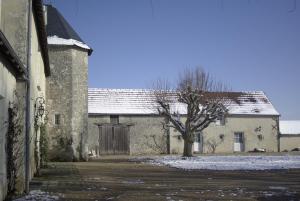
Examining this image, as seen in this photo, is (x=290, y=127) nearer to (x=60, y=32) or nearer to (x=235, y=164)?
(x=235, y=164)

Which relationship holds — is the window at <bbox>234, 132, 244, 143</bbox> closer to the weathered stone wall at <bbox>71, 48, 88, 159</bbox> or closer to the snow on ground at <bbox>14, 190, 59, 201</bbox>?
the weathered stone wall at <bbox>71, 48, 88, 159</bbox>

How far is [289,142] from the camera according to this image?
148ft

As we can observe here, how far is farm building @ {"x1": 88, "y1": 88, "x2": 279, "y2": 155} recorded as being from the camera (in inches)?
1503

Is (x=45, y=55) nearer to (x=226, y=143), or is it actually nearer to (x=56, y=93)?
(x=56, y=93)

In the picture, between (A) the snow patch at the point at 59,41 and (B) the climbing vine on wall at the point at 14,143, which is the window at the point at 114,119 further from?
(B) the climbing vine on wall at the point at 14,143

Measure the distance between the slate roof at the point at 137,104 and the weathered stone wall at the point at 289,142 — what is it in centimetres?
327

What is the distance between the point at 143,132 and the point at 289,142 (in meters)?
15.2

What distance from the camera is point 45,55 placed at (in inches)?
850

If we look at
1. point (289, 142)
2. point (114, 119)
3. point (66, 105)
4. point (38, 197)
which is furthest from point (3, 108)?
point (289, 142)

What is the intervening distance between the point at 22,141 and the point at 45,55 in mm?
10251

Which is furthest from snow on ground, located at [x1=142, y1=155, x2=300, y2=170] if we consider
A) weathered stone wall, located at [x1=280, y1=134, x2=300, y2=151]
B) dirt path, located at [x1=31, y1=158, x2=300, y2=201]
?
weathered stone wall, located at [x1=280, y1=134, x2=300, y2=151]

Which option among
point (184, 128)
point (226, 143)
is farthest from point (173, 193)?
point (226, 143)

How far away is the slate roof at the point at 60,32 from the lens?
27.0 metres

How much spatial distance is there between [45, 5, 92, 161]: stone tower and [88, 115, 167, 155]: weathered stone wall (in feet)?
35.0
